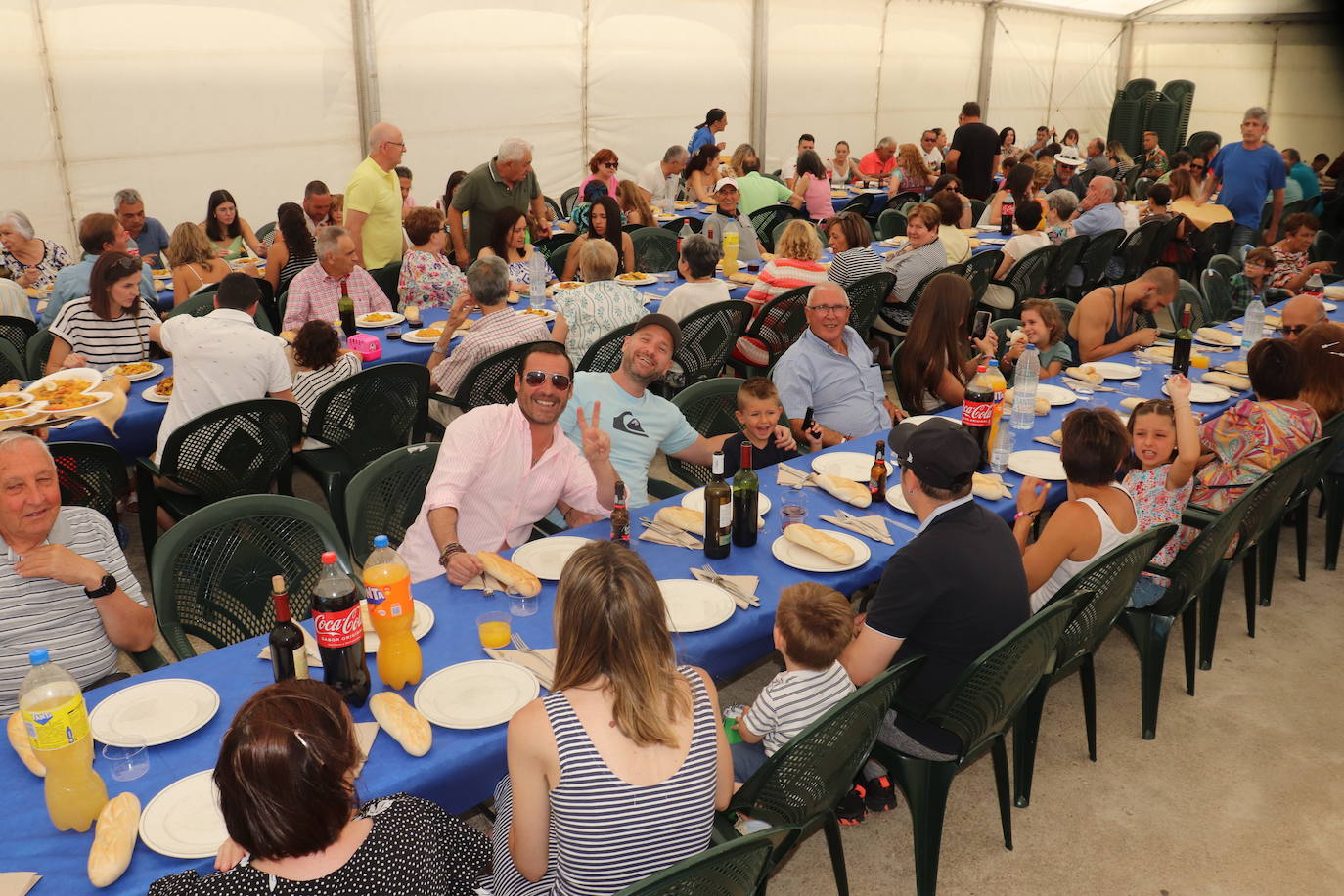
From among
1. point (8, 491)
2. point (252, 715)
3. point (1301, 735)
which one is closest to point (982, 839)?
point (1301, 735)

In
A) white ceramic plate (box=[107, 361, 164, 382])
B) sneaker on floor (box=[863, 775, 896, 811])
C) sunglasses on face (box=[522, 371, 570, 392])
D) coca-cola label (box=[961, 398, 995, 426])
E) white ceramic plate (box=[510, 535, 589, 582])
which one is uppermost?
sunglasses on face (box=[522, 371, 570, 392])

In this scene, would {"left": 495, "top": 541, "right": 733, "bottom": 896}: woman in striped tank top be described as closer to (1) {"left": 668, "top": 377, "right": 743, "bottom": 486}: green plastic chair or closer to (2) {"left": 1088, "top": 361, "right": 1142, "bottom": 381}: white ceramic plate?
(1) {"left": 668, "top": 377, "right": 743, "bottom": 486}: green plastic chair

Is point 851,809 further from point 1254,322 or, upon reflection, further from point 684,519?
point 1254,322

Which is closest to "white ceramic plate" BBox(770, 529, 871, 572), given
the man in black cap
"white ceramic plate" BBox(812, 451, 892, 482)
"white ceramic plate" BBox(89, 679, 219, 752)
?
the man in black cap

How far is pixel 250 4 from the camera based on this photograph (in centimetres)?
920

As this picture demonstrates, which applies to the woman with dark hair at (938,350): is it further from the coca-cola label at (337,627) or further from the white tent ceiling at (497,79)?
the white tent ceiling at (497,79)

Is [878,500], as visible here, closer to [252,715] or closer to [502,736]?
[502,736]

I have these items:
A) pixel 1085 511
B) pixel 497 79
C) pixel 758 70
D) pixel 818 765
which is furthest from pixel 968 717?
pixel 758 70

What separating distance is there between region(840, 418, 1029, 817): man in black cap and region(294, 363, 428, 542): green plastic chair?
2.64 metres

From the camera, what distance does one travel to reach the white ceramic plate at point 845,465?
3838mm

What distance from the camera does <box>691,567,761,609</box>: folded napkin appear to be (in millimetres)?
2902

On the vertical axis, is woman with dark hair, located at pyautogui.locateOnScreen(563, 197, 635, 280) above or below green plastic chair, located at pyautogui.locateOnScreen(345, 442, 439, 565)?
above

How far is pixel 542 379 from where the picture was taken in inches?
136

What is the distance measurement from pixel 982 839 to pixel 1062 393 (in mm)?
2325
